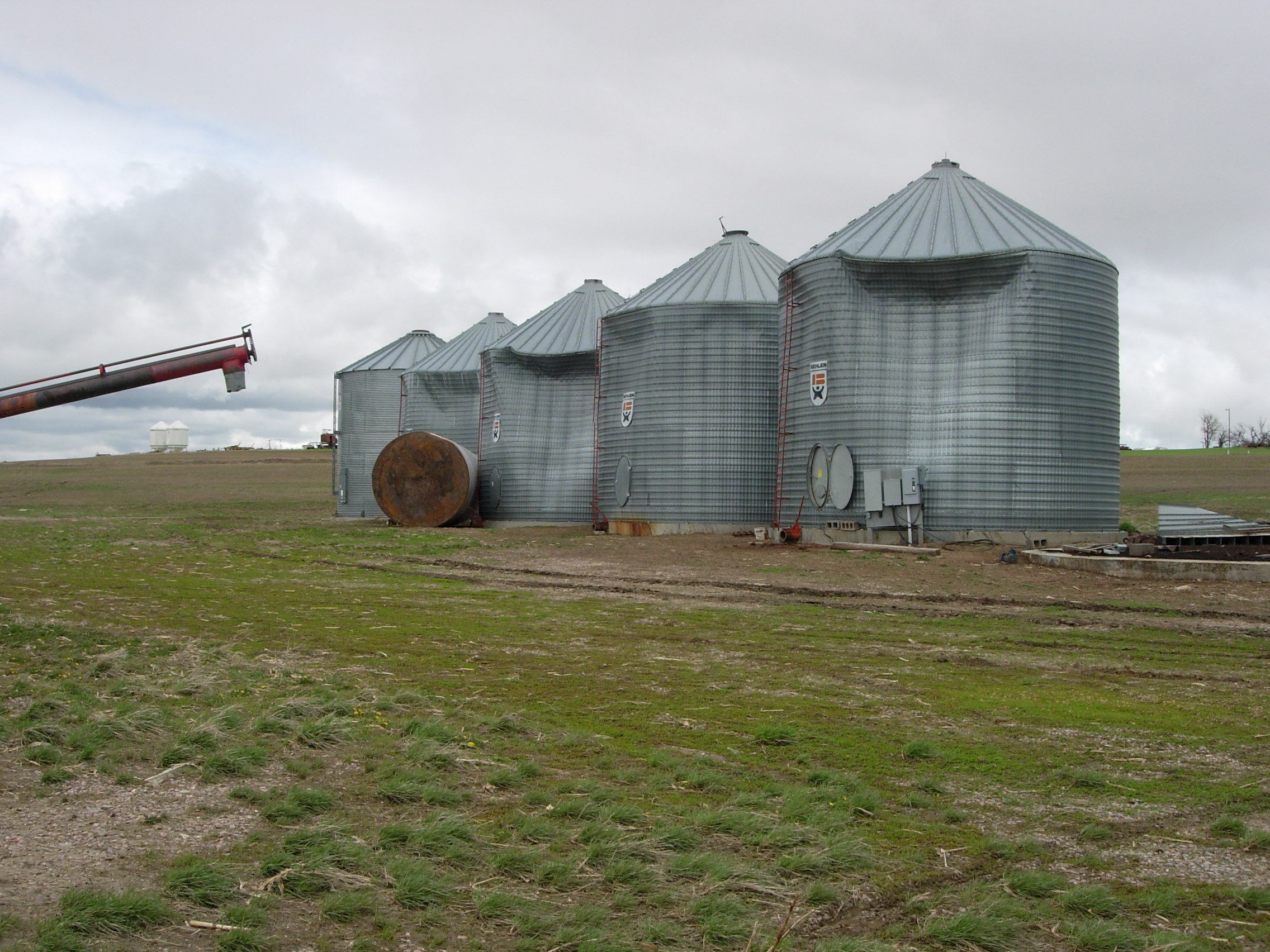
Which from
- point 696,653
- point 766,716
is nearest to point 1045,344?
point 696,653

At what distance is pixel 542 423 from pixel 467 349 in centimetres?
864

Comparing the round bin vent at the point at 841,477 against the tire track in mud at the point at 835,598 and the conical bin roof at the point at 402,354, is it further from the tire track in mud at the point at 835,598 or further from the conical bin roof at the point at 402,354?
the conical bin roof at the point at 402,354

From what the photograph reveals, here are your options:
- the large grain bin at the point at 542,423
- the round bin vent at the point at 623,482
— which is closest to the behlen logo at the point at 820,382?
the round bin vent at the point at 623,482

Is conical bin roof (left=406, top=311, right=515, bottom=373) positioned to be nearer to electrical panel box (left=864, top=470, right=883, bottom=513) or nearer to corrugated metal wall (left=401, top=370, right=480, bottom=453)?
corrugated metal wall (left=401, top=370, right=480, bottom=453)

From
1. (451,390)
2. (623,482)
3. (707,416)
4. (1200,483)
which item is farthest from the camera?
(1200,483)

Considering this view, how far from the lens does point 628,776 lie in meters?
7.90

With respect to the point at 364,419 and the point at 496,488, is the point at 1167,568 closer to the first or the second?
the point at 496,488

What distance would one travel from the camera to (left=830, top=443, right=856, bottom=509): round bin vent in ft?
93.4

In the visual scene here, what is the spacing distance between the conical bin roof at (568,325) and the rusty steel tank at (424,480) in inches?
212

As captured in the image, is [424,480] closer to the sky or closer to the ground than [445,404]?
closer to the ground

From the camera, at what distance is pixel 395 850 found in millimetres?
6344

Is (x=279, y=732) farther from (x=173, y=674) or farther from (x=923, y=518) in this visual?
(x=923, y=518)

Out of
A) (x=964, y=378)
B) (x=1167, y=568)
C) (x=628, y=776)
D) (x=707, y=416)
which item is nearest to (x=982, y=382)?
(x=964, y=378)

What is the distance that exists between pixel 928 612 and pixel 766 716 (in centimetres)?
816
